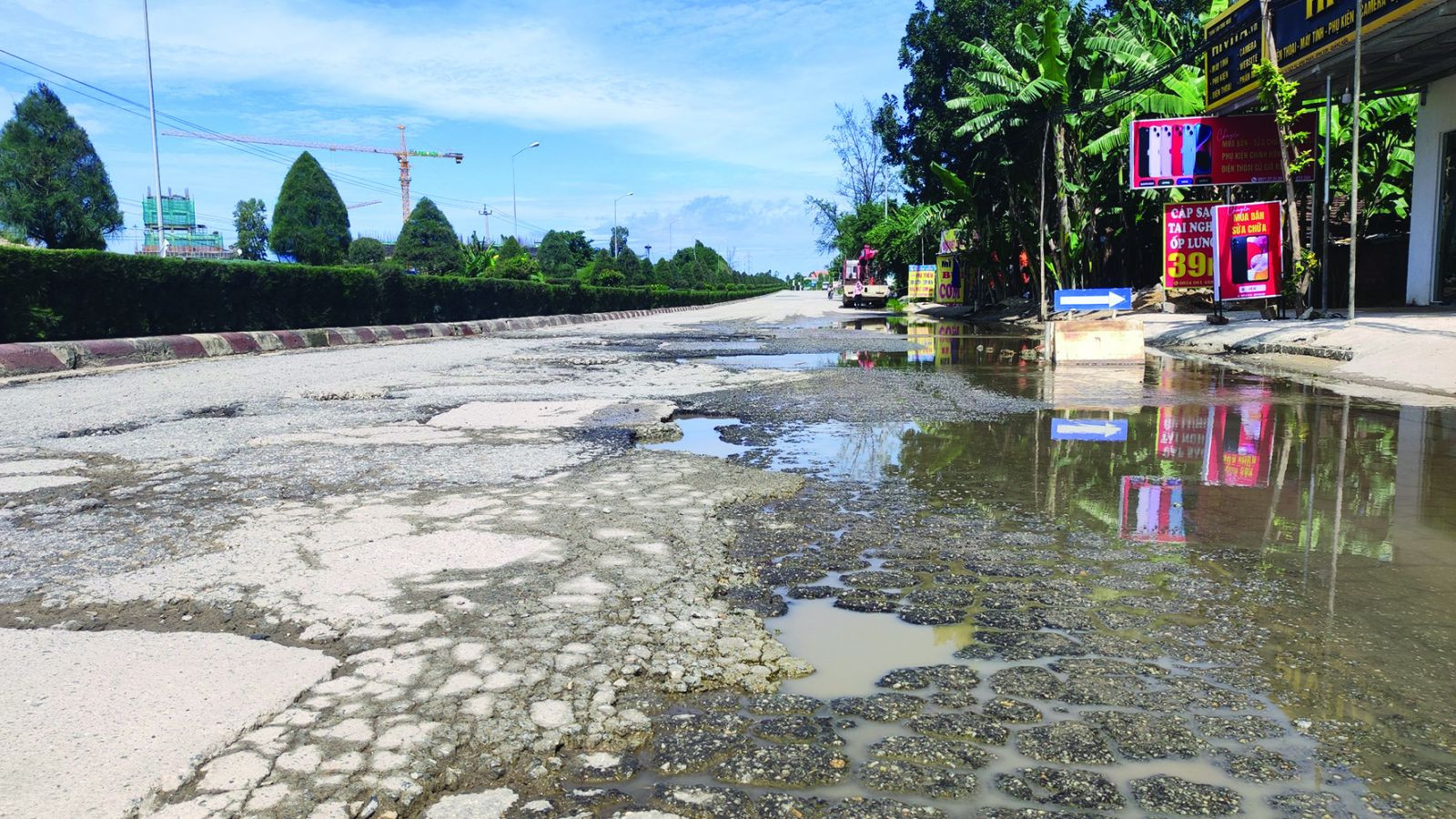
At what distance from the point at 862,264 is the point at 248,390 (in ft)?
214

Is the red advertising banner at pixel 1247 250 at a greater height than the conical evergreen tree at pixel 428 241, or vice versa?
the conical evergreen tree at pixel 428 241

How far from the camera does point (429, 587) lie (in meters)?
3.55

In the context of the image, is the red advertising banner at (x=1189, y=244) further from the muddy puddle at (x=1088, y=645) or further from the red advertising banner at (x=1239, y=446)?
the muddy puddle at (x=1088, y=645)

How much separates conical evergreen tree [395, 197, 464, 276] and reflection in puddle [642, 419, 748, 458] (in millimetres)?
58691

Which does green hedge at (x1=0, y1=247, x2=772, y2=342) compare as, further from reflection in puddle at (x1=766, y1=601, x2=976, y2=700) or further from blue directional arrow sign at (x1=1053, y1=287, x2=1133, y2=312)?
blue directional arrow sign at (x1=1053, y1=287, x2=1133, y2=312)

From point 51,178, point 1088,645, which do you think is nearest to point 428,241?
point 51,178

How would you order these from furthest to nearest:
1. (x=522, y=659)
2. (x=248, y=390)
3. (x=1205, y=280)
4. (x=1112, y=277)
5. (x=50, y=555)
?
(x=1112, y=277) → (x=1205, y=280) → (x=248, y=390) → (x=50, y=555) → (x=522, y=659)

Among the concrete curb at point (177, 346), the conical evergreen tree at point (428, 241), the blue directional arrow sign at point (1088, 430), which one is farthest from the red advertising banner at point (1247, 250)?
the conical evergreen tree at point (428, 241)

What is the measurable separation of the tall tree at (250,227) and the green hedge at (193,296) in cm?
6146

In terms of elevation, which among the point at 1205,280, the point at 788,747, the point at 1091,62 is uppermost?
the point at 1091,62

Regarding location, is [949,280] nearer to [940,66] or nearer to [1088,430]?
[940,66]

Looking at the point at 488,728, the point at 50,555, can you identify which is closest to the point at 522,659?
the point at 488,728

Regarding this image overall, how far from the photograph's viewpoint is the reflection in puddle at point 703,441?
646cm

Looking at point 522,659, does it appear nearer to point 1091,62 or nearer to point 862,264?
point 1091,62
